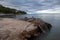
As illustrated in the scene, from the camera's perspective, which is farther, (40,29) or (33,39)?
(40,29)

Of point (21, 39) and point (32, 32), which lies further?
point (32, 32)

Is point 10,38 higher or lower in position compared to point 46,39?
higher

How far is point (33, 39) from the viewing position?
55.2 ft

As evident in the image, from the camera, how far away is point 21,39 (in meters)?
12.8

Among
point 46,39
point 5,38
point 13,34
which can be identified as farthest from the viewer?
point 46,39

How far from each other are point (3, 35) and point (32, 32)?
4.12m

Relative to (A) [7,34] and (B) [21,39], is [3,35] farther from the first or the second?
(B) [21,39]

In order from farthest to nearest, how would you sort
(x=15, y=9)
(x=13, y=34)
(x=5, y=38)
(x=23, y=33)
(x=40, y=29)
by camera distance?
(x=15, y=9) < (x=40, y=29) < (x=23, y=33) < (x=13, y=34) < (x=5, y=38)

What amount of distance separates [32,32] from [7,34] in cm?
377

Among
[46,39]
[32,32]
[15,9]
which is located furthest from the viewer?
[15,9]

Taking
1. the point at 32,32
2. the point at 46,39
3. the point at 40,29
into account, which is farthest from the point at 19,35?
the point at 40,29

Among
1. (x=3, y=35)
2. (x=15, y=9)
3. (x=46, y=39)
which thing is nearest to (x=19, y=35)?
(x=3, y=35)

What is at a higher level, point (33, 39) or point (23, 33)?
point (23, 33)

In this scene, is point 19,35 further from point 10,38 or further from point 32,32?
point 32,32
